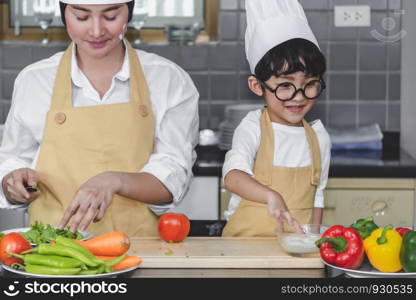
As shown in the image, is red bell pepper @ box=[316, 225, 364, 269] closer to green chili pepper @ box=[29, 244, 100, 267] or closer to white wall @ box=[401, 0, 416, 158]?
green chili pepper @ box=[29, 244, 100, 267]

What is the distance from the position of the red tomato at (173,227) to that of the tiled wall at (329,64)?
6.30 feet

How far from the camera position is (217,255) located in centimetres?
202

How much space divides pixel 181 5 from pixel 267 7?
1.74 m

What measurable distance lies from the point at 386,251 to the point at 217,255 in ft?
1.36

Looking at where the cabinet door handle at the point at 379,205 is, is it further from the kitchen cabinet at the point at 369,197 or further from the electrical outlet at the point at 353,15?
the electrical outlet at the point at 353,15

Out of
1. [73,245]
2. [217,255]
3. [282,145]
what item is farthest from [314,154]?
[73,245]

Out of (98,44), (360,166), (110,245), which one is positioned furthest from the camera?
(360,166)

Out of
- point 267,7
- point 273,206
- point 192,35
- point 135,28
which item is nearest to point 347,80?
point 192,35

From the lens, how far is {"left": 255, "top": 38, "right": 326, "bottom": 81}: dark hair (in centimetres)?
235

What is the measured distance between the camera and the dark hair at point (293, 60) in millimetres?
2346

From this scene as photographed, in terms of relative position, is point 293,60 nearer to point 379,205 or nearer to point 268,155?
point 268,155

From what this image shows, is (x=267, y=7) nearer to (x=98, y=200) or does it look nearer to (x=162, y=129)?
(x=162, y=129)

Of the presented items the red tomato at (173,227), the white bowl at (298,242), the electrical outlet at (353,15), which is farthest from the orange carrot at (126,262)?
the electrical outlet at (353,15)

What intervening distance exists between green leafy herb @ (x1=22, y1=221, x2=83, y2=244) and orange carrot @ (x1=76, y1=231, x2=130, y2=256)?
0.09 m
